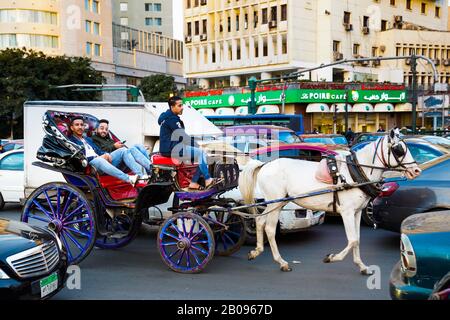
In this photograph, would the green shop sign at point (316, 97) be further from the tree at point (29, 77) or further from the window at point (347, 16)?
the window at point (347, 16)

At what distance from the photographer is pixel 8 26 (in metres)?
61.1

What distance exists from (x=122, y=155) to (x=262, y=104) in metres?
40.1

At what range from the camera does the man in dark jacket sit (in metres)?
7.44

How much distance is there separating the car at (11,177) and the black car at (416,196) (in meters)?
9.05

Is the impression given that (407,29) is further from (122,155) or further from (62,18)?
(122,155)

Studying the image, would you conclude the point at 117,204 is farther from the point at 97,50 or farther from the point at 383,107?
the point at 97,50

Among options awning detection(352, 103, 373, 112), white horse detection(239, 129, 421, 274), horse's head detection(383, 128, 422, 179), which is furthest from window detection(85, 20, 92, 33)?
horse's head detection(383, 128, 422, 179)

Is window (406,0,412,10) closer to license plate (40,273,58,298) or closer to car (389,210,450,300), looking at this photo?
car (389,210,450,300)

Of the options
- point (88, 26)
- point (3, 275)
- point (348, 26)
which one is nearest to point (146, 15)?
point (88, 26)

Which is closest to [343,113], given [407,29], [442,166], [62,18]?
[407,29]

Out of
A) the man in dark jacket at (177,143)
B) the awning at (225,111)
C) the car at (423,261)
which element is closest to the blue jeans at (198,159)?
the man in dark jacket at (177,143)

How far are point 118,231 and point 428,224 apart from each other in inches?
189

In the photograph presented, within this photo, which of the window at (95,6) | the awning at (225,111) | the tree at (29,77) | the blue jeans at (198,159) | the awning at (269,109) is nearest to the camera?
the blue jeans at (198,159)

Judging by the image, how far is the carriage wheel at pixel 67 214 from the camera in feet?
23.5
